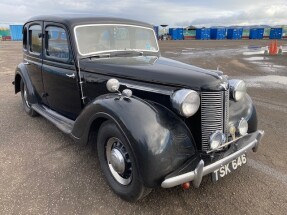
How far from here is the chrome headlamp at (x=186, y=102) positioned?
2.36 metres

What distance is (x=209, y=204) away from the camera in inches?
99.7

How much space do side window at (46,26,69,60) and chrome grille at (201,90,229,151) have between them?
2.05 metres

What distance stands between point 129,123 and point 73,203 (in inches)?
40.7

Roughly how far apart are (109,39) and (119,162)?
1850mm

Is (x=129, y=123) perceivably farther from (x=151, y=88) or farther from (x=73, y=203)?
A: (x=73, y=203)

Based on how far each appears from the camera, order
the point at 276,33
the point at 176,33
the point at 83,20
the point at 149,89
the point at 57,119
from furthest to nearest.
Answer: the point at 176,33, the point at 276,33, the point at 57,119, the point at 83,20, the point at 149,89

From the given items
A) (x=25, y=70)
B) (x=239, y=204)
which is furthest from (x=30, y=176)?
(x=25, y=70)

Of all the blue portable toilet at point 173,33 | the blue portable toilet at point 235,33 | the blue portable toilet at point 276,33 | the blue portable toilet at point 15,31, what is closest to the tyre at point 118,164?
the blue portable toilet at point 15,31

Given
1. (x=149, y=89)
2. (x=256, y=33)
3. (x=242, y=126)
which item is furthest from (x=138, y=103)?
(x=256, y=33)

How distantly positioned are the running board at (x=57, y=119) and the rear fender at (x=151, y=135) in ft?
3.65

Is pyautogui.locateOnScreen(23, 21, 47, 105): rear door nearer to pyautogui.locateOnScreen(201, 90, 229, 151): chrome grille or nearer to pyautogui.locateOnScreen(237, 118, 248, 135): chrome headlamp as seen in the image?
pyautogui.locateOnScreen(201, 90, 229, 151): chrome grille

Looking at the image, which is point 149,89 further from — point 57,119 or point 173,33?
point 173,33

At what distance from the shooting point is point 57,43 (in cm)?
374

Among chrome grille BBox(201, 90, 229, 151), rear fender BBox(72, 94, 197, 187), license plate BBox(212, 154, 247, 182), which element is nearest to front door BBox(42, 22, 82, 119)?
rear fender BBox(72, 94, 197, 187)
